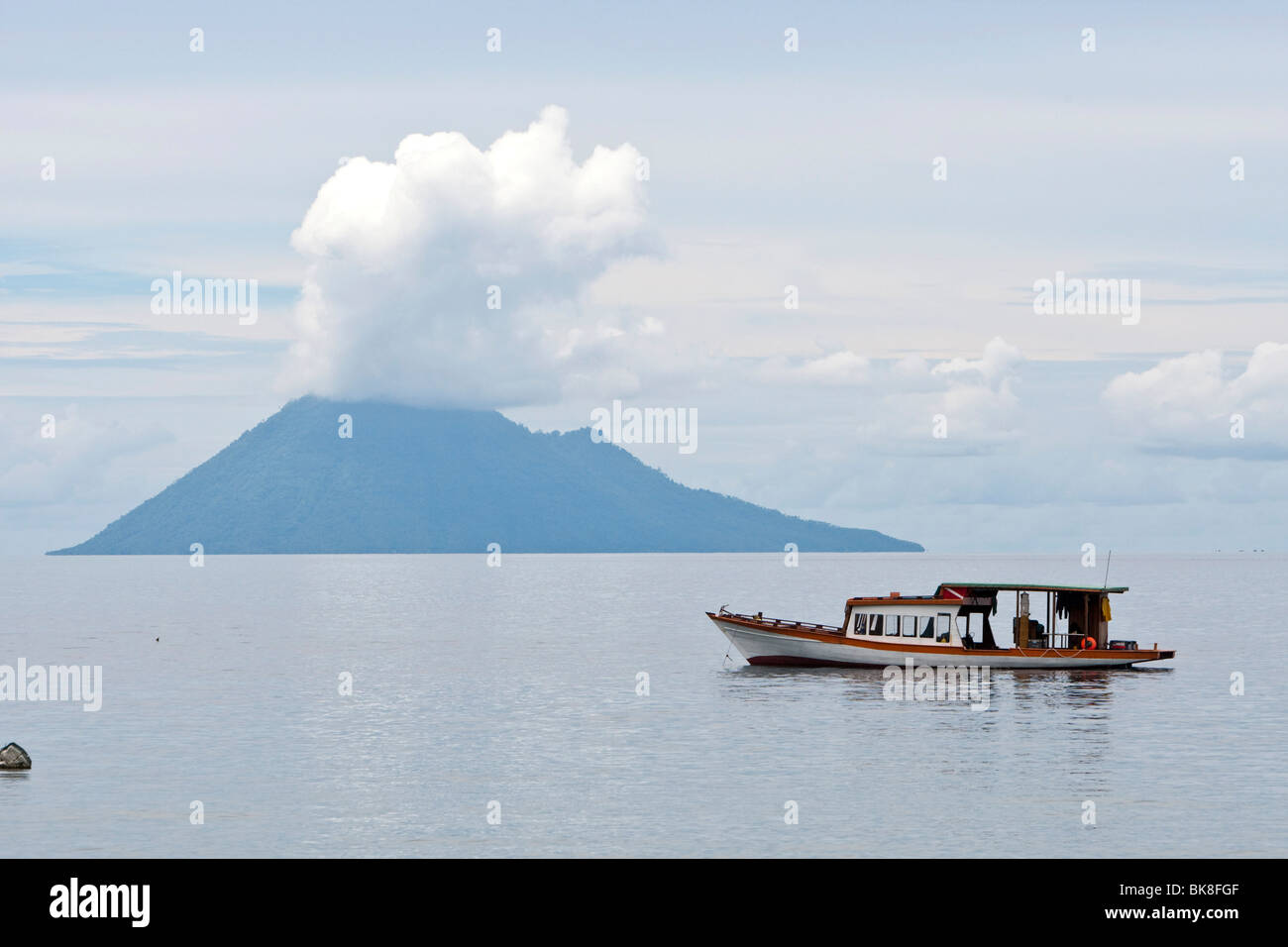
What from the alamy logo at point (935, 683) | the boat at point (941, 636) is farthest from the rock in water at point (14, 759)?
the boat at point (941, 636)

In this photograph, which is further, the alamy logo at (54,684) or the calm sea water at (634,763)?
the alamy logo at (54,684)

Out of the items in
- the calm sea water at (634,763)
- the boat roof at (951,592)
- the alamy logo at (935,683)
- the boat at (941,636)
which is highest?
the boat roof at (951,592)

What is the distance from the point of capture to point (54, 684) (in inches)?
3319

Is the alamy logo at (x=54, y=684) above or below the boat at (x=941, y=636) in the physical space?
below

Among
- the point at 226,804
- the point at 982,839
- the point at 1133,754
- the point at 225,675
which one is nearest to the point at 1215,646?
the point at 1133,754

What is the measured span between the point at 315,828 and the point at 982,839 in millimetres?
19279

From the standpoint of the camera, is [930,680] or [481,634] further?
[481,634]

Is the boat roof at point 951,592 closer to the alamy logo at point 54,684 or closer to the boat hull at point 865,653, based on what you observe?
the boat hull at point 865,653

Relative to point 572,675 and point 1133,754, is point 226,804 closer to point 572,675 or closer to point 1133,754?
point 1133,754

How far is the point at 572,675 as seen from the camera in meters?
90.2

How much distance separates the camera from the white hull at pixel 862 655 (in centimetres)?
8194
